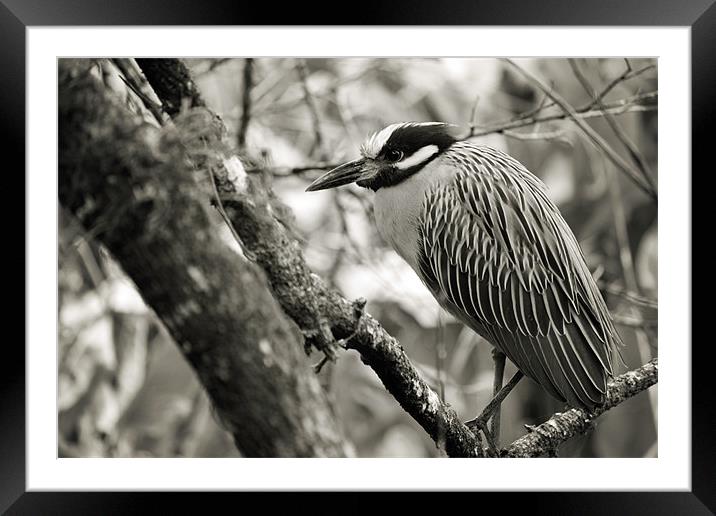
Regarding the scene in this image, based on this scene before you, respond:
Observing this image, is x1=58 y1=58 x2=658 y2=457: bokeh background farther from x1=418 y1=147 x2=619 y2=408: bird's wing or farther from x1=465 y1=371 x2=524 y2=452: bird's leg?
x1=418 y1=147 x2=619 y2=408: bird's wing

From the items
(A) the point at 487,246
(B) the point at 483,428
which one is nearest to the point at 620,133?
(A) the point at 487,246

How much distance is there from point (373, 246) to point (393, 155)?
0.43m

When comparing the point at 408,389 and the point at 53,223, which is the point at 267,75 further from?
the point at 408,389

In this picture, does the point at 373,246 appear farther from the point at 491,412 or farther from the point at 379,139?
the point at 491,412

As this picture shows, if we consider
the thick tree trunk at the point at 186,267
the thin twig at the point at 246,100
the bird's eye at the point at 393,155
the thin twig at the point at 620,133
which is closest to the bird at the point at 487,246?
the bird's eye at the point at 393,155

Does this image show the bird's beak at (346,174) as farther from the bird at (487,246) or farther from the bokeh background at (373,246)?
the bokeh background at (373,246)

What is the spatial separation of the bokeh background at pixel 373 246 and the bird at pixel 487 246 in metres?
0.15

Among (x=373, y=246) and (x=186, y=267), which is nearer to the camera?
(x=186, y=267)

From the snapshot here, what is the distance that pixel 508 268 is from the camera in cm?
200

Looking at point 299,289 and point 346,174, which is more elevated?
point 346,174

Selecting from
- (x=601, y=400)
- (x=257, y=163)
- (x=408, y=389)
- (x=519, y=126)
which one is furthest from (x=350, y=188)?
(x=601, y=400)
